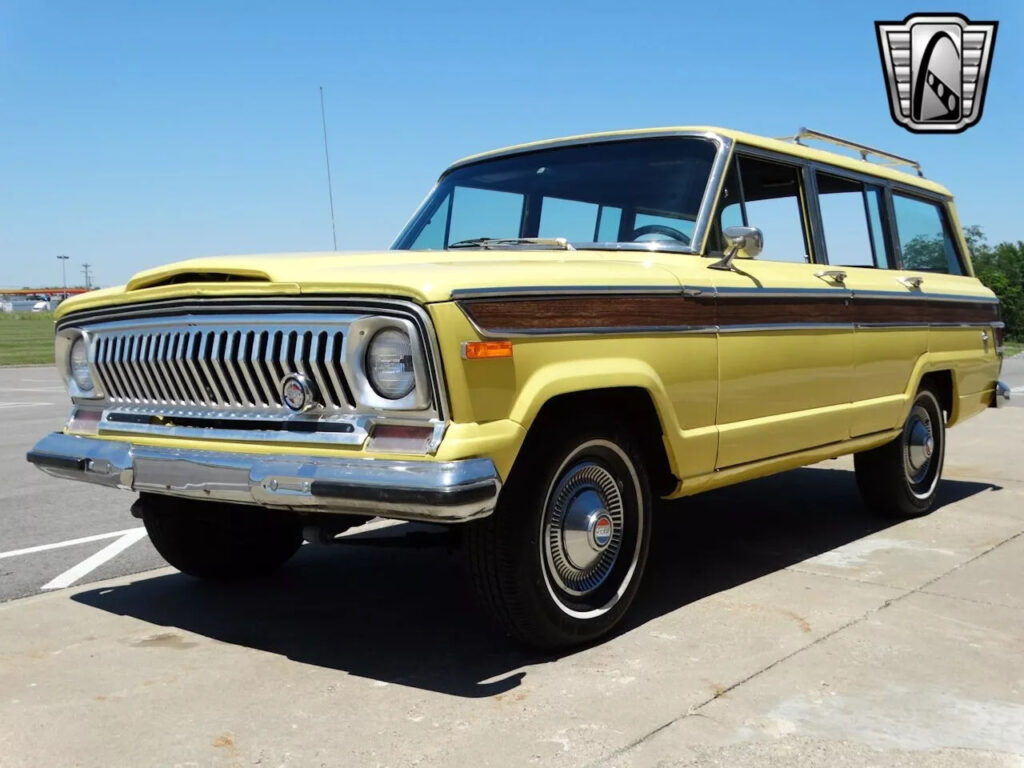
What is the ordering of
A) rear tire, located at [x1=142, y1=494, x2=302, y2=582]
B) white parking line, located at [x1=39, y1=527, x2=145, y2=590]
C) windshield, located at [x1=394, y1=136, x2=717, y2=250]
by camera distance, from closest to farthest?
rear tire, located at [x1=142, y1=494, x2=302, y2=582]
windshield, located at [x1=394, y1=136, x2=717, y2=250]
white parking line, located at [x1=39, y1=527, x2=145, y2=590]

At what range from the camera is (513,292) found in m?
3.53

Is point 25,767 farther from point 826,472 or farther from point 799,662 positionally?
point 826,472

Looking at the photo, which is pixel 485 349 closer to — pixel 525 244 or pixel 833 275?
pixel 525 244

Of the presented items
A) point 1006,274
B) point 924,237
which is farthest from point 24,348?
point 1006,274

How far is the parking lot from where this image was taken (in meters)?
3.06

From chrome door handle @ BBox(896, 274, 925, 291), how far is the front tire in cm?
280

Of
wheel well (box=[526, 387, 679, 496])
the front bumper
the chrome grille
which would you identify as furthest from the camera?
wheel well (box=[526, 387, 679, 496])

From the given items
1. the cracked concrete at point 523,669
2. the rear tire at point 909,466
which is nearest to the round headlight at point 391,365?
the cracked concrete at point 523,669

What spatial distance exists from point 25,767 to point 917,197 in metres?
5.91

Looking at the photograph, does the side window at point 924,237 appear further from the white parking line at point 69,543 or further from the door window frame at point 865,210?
the white parking line at point 69,543

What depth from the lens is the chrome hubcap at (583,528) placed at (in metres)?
3.80

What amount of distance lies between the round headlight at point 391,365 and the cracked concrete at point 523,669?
82 centimetres

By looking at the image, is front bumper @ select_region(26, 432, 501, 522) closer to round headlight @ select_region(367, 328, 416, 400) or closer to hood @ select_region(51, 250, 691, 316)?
round headlight @ select_region(367, 328, 416, 400)

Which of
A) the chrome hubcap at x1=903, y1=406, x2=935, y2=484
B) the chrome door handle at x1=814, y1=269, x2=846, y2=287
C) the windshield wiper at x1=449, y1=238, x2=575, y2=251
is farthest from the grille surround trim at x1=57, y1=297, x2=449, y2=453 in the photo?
the chrome hubcap at x1=903, y1=406, x2=935, y2=484
